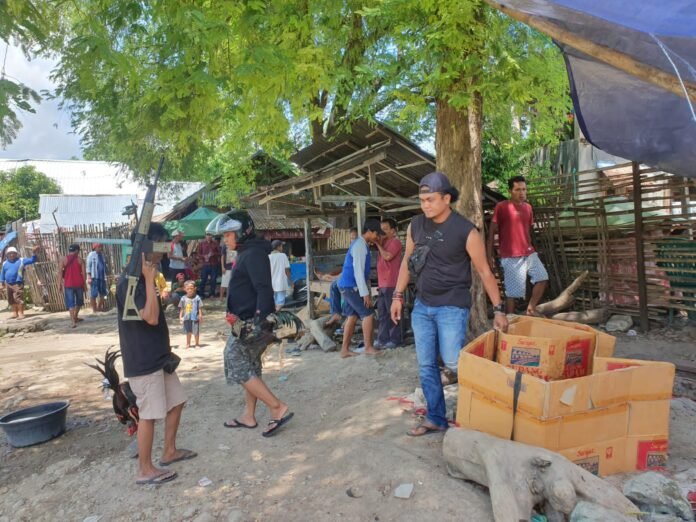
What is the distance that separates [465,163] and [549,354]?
2.79 metres

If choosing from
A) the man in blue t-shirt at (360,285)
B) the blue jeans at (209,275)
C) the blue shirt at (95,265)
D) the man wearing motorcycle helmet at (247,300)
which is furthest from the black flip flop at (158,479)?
the blue jeans at (209,275)

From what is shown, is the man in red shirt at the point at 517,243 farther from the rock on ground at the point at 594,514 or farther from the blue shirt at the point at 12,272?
the blue shirt at the point at 12,272

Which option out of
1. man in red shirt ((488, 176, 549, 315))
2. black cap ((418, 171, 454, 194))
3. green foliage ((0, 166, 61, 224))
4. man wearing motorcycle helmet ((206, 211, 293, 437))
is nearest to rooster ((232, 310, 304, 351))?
man wearing motorcycle helmet ((206, 211, 293, 437))

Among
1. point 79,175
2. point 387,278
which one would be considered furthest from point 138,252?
point 79,175

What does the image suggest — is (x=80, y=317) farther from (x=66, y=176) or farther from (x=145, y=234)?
(x=66, y=176)

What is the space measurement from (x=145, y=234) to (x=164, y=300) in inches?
30.1

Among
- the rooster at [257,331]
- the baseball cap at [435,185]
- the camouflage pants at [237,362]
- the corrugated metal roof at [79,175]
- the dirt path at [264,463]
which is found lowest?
the dirt path at [264,463]

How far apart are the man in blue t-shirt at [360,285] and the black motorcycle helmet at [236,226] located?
2473 mm

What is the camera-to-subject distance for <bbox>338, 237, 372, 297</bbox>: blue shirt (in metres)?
6.54

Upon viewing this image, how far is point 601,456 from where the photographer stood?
9.72 feet

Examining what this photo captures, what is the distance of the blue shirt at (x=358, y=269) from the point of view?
6.54m

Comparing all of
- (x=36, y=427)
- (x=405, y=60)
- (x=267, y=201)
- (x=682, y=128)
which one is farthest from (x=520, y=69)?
(x=36, y=427)

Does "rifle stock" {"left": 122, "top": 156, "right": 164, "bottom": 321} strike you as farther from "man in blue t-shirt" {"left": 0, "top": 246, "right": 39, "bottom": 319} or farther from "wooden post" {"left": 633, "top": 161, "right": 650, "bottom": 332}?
"man in blue t-shirt" {"left": 0, "top": 246, "right": 39, "bottom": 319}

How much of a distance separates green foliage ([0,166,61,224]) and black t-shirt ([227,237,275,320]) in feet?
98.2
